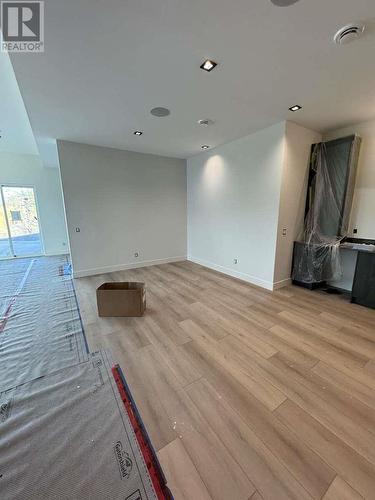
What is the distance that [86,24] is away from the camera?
4.66 feet

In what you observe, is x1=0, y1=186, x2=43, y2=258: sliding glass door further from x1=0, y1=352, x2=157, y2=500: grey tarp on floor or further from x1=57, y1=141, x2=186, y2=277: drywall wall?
x1=0, y1=352, x2=157, y2=500: grey tarp on floor

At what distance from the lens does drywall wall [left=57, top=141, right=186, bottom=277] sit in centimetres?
395

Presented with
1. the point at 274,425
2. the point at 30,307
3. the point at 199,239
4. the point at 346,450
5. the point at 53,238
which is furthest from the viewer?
the point at 53,238

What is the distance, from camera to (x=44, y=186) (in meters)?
5.77

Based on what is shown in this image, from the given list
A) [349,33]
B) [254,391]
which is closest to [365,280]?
[254,391]

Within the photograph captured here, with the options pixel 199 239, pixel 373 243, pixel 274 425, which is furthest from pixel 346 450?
pixel 199 239

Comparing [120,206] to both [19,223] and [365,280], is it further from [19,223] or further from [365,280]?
[365,280]

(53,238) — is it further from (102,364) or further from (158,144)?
(102,364)

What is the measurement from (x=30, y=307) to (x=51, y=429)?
214cm

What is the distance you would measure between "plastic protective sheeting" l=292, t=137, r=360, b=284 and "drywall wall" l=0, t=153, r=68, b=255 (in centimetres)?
634

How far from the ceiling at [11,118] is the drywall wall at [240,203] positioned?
3268 millimetres

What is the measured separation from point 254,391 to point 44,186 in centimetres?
687

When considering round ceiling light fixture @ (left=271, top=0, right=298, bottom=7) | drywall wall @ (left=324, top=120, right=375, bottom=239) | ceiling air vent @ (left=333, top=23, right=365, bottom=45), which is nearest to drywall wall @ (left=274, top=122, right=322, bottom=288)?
drywall wall @ (left=324, top=120, right=375, bottom=239)

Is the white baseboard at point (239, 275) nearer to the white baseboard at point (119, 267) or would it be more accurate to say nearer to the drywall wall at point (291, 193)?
the drywall wall at point (291, 193)
